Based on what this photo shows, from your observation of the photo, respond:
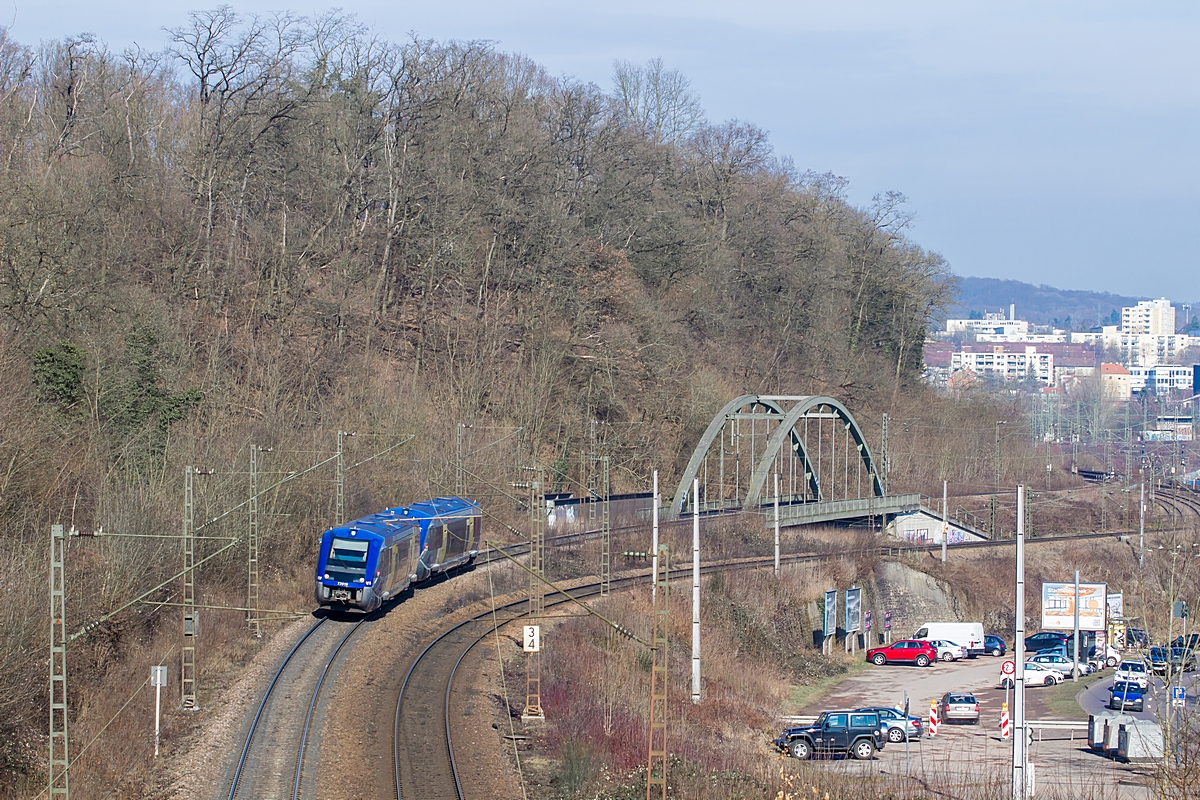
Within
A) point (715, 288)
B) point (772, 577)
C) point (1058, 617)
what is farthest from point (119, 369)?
point (715, 288)

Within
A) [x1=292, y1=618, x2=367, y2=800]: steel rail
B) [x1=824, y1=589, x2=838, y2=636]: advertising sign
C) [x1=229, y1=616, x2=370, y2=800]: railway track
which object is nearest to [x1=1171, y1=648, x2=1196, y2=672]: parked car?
[x1=824, y1=589, x2=838, y2=636]: advertising sign

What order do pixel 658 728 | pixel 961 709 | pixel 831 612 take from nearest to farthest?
pixel 658 728
pixel 961 709
pixel 831 612

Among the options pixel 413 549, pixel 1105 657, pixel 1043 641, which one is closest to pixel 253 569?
pixel 413 549

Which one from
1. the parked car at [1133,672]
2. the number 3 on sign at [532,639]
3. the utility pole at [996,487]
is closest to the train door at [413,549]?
the number 3 on sign at [532,639]

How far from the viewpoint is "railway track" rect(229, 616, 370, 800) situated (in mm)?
19797

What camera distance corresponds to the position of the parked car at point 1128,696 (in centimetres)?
3456

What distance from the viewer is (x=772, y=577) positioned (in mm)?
45438

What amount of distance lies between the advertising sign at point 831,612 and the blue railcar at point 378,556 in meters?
16.1

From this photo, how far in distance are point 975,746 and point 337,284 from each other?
115 feet

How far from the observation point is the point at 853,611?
46.7 meters

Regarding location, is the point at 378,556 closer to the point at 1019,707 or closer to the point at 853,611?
the point at 1019,707

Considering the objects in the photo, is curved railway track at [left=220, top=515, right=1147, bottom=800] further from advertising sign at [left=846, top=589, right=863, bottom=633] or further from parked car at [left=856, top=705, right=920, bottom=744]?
advertising sign at [left=846, top=589, right=863, bottom=633]

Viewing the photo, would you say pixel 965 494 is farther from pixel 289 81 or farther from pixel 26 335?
pixel 26 335

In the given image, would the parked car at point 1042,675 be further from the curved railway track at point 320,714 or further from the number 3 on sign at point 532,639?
the number 3 on sign at point 532,639
